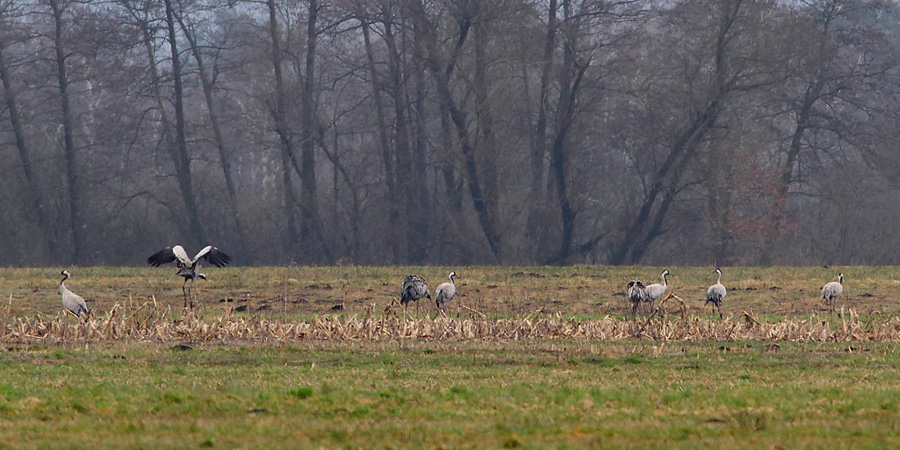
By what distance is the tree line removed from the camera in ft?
135

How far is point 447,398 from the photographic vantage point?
10.4 meters

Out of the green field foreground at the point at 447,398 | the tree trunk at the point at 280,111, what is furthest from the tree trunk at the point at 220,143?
the green field foreground at the point at 447,398

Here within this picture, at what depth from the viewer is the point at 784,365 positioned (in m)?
13.8

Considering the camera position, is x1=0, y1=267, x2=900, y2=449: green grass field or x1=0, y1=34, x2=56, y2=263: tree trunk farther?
x1=0, y1=34, x2=56, y2=263: tree trunk

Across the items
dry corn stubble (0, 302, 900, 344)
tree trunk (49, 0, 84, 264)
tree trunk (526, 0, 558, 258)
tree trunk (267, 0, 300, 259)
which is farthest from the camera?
tree trunk (49, 0, 84, 264)

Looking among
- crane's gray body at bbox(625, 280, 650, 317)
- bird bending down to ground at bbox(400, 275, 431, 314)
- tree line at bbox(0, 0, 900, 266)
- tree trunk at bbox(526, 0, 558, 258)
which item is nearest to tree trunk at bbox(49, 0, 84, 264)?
tree line at bbox(0, 0, 900, 266)

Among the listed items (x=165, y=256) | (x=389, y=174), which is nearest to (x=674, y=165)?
(x=389, y=174)

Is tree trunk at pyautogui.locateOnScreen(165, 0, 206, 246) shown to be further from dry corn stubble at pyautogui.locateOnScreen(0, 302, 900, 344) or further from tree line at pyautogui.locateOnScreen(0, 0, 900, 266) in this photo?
dry corn stubble at pyautogui.locateOnScreen(0, 302, 900, 344)

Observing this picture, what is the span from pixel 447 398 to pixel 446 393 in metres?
0.27

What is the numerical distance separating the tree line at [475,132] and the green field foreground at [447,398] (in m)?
27.2

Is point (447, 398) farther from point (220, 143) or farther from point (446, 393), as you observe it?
point (220, 143)

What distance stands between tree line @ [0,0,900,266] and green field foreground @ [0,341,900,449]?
2722 centimetres

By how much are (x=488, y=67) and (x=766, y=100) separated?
11299 mm

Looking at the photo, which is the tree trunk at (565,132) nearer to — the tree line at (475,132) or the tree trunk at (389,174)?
the tree line at (475,132)
